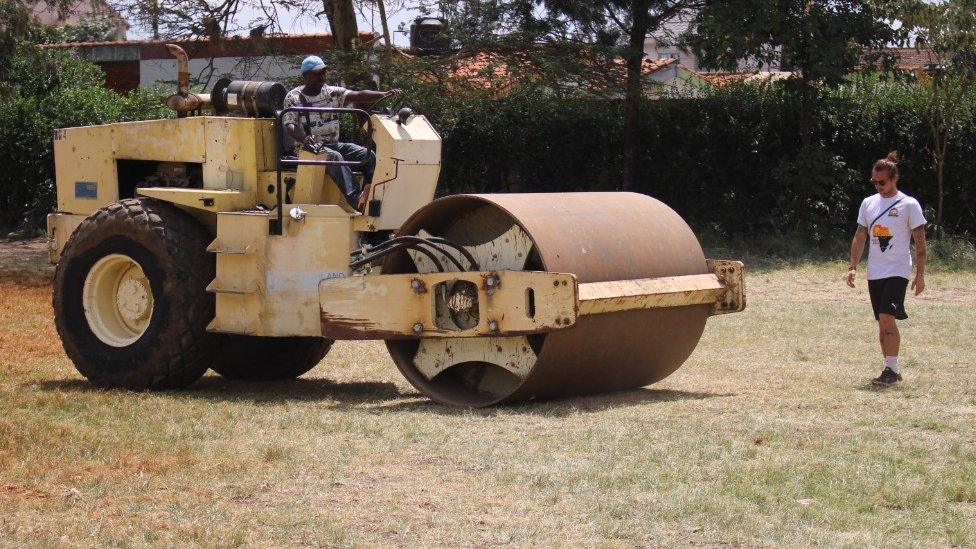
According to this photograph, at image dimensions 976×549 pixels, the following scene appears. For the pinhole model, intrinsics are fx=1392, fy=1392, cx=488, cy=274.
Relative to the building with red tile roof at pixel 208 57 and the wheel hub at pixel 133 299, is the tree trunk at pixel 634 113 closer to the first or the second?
the building with red tile roof at pixel 208 57

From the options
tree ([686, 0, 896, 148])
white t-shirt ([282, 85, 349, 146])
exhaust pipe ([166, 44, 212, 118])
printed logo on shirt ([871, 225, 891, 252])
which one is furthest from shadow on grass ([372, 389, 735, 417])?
tree ([686, 0, 896, 148])

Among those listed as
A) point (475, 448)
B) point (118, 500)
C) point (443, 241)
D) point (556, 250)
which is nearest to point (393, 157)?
point (443, 241)

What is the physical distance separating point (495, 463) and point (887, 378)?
3.73 m

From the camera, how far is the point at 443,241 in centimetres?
861

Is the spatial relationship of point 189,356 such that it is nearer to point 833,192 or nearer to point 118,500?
point 118,500

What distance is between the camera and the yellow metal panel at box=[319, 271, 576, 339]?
775 centimetres

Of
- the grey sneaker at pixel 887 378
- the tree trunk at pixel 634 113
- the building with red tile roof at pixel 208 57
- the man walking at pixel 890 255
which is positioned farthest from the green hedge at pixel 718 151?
the grey sneaker at pixel 887 378

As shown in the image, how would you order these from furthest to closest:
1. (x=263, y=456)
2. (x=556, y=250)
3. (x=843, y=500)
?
(x=556, y=250)
(x=263, y=456)
(x=843, y=500)

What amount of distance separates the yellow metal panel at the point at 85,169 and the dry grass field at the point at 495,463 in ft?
4.09

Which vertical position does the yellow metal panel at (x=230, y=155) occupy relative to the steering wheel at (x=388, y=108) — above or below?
below

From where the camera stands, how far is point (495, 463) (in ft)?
21.7

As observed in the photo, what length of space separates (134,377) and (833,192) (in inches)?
532

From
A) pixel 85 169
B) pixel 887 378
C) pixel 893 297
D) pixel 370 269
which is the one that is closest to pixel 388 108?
pixel 370 269

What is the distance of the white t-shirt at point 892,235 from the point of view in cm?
945
